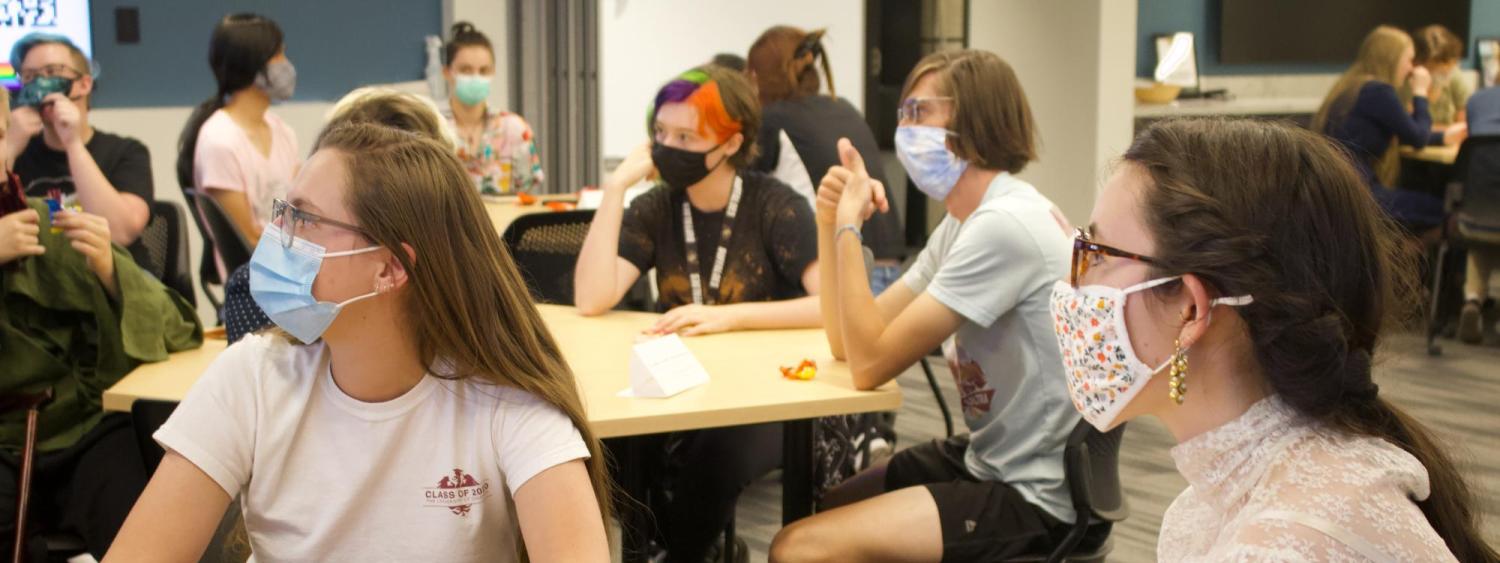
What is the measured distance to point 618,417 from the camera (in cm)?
238

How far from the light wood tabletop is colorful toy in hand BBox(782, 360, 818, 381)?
0.02 m

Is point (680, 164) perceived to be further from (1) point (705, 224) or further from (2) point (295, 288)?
(2) point (295, 288)

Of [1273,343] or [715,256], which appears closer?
[1273,343]

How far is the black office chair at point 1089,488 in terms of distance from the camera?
7.89 ft

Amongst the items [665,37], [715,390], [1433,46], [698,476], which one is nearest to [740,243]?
[698,476]

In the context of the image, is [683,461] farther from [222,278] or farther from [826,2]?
[826,2]

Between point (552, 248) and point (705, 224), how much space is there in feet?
2.15

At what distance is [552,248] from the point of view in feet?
12.8

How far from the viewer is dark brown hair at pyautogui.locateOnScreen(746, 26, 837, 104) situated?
16.5 feet

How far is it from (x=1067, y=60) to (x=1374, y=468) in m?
5.80

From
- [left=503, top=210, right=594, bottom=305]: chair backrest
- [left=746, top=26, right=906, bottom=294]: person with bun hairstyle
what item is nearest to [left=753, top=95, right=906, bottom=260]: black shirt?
[left=746, top=26, right=906, bottom=294]: person with bun hairstyle

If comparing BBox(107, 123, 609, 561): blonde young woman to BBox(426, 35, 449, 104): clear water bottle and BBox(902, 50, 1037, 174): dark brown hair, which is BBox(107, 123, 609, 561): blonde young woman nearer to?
BBox(902, 50, 1037, 174): dark brown hair

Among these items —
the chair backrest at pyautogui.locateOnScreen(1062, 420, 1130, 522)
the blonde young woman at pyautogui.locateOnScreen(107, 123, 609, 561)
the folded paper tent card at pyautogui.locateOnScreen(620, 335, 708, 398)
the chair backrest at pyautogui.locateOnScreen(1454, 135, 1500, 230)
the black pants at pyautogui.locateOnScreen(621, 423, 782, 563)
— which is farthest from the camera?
the chair backrest at pyautogui.locateOnScreen(1454, 135, 1500, 230)

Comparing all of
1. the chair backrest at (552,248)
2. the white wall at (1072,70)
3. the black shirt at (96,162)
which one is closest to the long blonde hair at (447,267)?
the chair backrest at (552,248)
